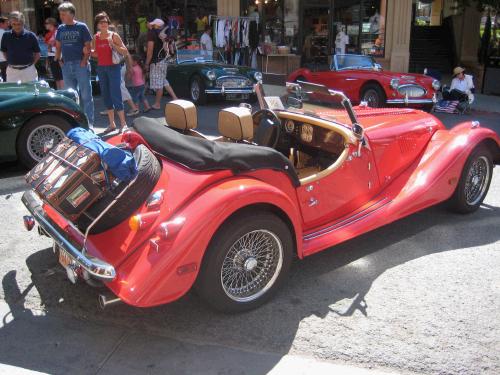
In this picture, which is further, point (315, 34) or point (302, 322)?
point (315, 34)

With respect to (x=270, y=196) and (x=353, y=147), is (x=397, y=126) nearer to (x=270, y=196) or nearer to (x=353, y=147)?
(x=353, y=147)

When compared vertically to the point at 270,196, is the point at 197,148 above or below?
above

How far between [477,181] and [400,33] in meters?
13.5

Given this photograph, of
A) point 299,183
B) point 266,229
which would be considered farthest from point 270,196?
point 299,183

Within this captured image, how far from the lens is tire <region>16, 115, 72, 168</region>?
233 inches

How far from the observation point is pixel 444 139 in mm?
4715

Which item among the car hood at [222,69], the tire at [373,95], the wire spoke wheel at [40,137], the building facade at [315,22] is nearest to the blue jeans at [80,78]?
the wire spoke wheel at [40,137]

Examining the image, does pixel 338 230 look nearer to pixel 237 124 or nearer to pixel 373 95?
pixel 237 124

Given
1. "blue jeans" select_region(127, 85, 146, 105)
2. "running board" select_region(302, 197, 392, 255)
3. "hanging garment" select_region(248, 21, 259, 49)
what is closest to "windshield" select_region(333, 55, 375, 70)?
"blue jeans" select_region(127, 85, 146, 105)

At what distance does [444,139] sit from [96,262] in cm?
334

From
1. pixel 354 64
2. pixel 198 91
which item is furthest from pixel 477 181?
pixel 198 91

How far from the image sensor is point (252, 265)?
3.20 m

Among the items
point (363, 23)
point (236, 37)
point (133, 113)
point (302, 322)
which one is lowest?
point (302, 322)

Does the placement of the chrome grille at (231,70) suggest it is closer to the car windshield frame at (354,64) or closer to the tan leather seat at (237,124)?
the car windshield frame at (354,64)
